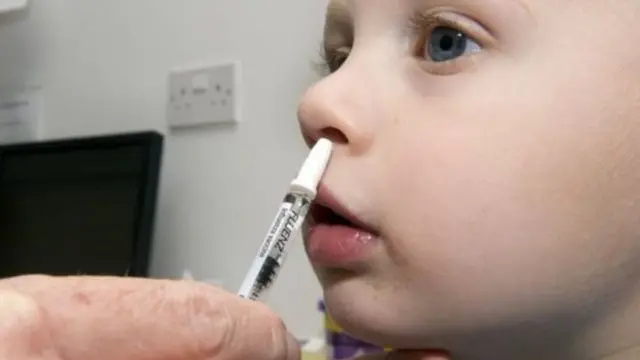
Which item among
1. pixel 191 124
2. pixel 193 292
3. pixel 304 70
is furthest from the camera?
pixel 191 124

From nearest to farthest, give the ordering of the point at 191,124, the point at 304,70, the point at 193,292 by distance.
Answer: the point at 193,292 → the point at 304,70 → the point at 191,124

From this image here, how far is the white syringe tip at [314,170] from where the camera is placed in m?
0.54

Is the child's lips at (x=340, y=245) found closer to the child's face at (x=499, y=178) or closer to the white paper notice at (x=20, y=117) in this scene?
the child's face at (x=499, y=178)

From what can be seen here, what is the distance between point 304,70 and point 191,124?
0.23m

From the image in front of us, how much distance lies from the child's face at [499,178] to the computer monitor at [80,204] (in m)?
0.86

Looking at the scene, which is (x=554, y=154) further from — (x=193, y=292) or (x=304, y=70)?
(x=304, y=70)

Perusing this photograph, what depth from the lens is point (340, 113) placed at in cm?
54

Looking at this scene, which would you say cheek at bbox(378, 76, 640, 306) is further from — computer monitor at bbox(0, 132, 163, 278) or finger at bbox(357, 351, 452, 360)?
computer monitor at bbox(0, 132, 163, 278)

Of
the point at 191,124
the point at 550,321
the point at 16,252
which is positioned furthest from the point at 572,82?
the point at 16,252

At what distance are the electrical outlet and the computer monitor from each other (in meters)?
0.07

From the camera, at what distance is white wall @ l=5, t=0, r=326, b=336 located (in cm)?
134

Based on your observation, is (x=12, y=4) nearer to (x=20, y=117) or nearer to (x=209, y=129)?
(x=20, y=117)

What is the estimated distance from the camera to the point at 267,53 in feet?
4.53

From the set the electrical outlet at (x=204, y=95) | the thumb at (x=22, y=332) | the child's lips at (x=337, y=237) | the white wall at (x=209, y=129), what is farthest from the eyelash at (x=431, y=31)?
the electrical outlet at (x=204, y=95)
